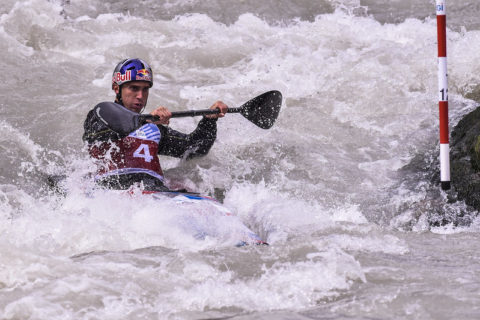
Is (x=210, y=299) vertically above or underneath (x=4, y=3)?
underneath

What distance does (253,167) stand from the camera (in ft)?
22.4

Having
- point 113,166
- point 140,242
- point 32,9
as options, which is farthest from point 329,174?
point 32,9

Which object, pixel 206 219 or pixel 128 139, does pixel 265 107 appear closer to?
pixel 128 139

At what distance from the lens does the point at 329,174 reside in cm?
665

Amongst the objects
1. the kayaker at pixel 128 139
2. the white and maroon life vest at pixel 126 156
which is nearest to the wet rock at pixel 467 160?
the kayaker at pixel 128 139

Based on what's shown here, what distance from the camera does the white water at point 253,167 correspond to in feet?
11.4

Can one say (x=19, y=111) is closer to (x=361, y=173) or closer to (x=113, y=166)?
(x=113, y=166)

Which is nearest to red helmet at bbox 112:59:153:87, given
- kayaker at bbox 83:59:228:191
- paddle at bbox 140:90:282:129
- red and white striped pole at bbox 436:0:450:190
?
kayaker at bbox 83:59:228:191

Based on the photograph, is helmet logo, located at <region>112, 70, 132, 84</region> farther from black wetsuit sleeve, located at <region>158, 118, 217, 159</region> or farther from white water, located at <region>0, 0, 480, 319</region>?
white water, located at <region>0, 0, 480, 319</region>

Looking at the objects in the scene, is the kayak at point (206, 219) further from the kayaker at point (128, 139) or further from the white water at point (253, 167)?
the kayaker at point (128, 139)

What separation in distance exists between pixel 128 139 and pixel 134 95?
0.42 meters

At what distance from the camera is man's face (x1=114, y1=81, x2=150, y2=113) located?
225 inches

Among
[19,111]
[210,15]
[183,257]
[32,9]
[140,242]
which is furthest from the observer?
[210,15]

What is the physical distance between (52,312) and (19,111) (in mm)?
4728
